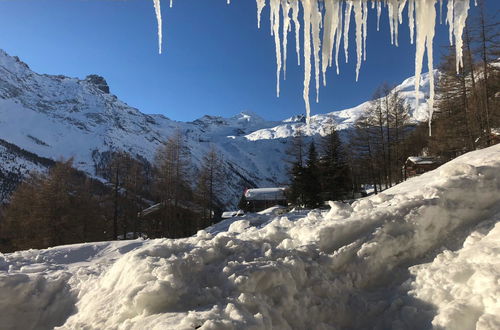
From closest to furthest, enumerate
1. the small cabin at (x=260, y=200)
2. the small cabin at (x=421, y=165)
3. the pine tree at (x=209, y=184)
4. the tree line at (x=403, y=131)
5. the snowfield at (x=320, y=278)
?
the snowfield at (x=320, y=278) → the tree line at (x=403, y=131) → the pine tree at (x=209, y=184) → the small cabin at (x=421, y=165) → the small cabin at (x=260, y=200)

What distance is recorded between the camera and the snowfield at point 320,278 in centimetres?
348

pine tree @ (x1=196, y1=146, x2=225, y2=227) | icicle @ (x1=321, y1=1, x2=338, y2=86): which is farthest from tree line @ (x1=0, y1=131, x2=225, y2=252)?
icicle @ (x1=321, y1=1, x2=338, y2=86)

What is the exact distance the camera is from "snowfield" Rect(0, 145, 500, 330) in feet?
11.4

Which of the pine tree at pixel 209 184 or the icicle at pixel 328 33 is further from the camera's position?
the pine tree at pixel 209 184

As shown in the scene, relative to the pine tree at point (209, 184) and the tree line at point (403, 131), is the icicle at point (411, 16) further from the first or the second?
the pine tree at point (209, 184)

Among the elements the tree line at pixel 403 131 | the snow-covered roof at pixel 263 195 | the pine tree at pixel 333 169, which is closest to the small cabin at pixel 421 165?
the tree line at pixel 403 131

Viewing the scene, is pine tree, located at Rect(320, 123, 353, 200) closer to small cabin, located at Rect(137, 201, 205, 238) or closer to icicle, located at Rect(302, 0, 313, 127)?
small cabin, located at Rect(137, 201, 205, 238)

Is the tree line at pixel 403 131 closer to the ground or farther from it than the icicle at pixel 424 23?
farther from it

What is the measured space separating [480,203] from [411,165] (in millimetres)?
30890

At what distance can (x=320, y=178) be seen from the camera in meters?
30.7

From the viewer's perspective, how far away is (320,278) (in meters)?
4.36

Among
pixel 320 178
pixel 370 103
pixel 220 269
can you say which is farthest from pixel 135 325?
pixel 370 103

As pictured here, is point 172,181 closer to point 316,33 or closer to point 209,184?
point 209,184

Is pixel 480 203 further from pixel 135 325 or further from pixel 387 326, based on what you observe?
pixel 135 325
